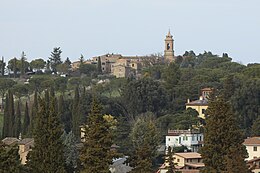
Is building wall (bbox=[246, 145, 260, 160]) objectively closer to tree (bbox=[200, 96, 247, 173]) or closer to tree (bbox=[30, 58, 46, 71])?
tree (bbox=[200, 96, 247, 173])

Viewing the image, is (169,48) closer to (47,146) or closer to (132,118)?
(132,118)

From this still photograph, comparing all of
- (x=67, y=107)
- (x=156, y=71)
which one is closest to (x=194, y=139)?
(x=67, y=107)

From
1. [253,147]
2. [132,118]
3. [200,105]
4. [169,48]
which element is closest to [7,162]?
[253,147]

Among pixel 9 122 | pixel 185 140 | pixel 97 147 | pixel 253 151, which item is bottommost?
pixel 253 151

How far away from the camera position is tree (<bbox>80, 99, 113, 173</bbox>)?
3061 centimetres

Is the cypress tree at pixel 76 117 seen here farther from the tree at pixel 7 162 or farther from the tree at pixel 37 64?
the tree at pixel 37 64

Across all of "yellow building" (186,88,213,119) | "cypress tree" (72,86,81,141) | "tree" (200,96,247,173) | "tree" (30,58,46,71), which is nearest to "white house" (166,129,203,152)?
"cypress tree" (72,86,81,141)

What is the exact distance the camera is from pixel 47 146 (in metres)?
32.5

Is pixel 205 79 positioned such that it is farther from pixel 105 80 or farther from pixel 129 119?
pixel 105 80

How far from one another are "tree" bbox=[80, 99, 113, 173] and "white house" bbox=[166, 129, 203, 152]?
2932cm

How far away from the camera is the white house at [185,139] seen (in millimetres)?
60094

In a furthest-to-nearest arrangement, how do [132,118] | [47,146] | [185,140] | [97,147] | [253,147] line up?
[132,118], [185,140], [253,147], [47,146], [97,147]

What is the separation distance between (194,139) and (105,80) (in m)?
33.6

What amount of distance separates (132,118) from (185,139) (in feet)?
26.6
